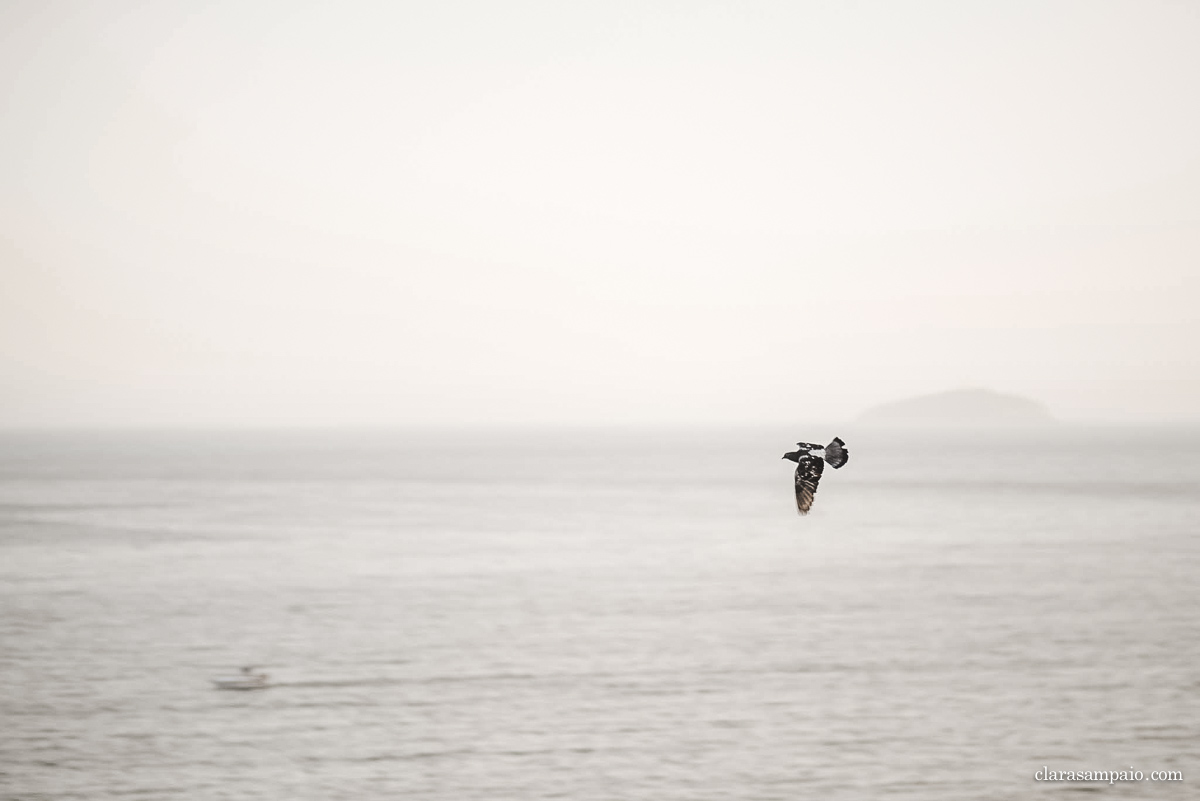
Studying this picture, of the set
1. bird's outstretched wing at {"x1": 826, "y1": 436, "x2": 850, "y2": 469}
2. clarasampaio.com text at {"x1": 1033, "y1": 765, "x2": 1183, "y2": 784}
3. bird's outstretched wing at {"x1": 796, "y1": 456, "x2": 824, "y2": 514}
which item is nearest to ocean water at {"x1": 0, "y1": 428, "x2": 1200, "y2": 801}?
clarasampaio.com text at {"x1": 1033, "y1": 765, "x2": 1183, "y2": 784}

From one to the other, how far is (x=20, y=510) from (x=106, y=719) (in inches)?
3667

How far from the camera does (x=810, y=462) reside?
10.8 ft

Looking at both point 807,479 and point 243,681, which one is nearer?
point 807,479

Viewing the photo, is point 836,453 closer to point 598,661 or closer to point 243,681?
point 243,681

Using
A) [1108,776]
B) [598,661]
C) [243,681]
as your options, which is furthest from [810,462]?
[598,661]

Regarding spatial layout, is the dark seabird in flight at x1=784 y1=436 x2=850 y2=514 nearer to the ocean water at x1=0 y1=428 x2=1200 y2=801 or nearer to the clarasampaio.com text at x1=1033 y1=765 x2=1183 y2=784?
the ocean water at x1=0 y1=428 x2=1200 y2=801

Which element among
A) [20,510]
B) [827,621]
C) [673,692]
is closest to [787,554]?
[827,621]

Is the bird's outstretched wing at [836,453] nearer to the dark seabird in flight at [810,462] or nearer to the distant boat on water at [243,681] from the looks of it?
the dark seabird in flight at [810,462]

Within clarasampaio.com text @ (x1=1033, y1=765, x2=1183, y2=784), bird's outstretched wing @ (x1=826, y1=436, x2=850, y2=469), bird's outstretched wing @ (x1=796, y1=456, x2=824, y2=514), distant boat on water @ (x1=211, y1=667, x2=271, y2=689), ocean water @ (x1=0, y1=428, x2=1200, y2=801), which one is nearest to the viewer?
bird's outstretched wing @ (x1=826, y1=436, x2=850, y2=469)

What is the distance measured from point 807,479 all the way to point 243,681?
3968 centimetres

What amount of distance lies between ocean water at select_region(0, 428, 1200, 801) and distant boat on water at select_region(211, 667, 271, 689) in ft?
1.80

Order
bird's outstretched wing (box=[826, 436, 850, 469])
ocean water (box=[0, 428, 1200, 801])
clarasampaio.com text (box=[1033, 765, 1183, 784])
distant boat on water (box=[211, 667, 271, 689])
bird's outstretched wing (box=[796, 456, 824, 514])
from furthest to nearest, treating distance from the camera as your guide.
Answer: distant boat on water (box=[211, 667, 271, 689])
ocean water (box=[0, 428, 1200, 801])
clarasampaio.com text (box=[1033, 765, 1183, 784])
bird's outstretched wing (box=[796, 456, 824, 514])
bird's outstretched wing (box=[826, 436, 850, 469])

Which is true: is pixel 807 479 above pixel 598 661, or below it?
above

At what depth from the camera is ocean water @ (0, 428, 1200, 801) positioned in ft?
102
